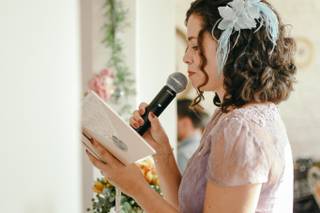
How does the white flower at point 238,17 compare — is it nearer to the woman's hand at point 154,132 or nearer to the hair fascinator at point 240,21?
the hair fascinator at point 240,21

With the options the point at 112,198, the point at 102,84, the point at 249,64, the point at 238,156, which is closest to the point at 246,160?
the point at 238,156

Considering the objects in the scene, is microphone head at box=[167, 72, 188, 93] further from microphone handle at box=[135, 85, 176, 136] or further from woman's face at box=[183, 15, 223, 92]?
woman's face at box=[183, 15, 223, 92]

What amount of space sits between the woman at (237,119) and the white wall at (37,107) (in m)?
0.12

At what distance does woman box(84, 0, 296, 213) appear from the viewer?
86 centimetres

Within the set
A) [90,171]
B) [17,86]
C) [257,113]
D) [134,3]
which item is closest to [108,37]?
[134,3]

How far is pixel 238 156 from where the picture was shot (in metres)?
0.86

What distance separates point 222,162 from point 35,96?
1.16 feet

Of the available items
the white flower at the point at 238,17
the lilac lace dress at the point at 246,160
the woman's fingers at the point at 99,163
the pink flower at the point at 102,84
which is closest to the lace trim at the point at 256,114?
the lilac lace dress at the point at 246,160

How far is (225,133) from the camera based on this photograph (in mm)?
878

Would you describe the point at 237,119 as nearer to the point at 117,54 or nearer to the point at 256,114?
the point at 256,114

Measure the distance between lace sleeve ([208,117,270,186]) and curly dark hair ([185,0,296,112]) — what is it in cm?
9

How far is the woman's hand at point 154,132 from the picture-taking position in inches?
43.0

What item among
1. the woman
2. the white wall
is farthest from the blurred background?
the woman

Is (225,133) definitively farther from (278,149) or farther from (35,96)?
(35,96)
